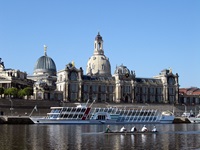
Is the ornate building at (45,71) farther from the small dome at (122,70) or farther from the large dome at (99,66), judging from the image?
the small dome at (122,70)

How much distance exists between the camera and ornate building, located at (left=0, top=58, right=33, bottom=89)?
153 metres

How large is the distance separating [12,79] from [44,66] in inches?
1372

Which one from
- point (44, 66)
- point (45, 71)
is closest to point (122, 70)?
point (45, 71)

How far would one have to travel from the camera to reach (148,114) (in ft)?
389

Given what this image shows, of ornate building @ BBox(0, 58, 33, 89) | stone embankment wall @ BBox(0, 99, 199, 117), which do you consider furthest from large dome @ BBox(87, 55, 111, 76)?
ornate building @ BBox(0, 58, 33, 89)

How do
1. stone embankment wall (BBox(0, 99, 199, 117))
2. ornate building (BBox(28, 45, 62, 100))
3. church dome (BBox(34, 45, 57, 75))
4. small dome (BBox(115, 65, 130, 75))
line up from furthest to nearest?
church dome (BBox(34, 45, 57, 75)) < ornate building (BBox(28, 45, 62, 100)) < small dome (BBox(115, 65, 130, 75)) < stone embankment wall (BBox(0, 99, 199, 117))

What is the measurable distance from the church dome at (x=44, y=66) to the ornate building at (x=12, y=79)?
10.6 m

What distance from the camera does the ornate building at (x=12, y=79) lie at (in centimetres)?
15268

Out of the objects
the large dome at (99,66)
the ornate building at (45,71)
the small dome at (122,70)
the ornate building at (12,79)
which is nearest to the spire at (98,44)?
the large dome at (99,66)

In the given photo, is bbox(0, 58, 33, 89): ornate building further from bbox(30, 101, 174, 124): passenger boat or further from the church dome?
bbox(30, 101, 174, 124): passenger boat

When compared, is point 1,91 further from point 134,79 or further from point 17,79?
point 134,79

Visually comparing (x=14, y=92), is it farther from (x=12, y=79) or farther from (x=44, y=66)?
(x=44, y=66)

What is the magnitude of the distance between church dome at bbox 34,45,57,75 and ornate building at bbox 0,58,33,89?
417 inches

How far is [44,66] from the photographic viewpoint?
187000mm
